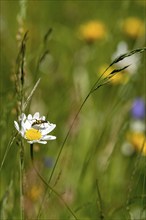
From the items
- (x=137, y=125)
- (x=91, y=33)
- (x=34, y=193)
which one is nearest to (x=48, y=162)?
(x=34, y=193)

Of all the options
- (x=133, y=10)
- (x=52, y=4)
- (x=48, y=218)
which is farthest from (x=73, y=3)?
(x=48, y=218)

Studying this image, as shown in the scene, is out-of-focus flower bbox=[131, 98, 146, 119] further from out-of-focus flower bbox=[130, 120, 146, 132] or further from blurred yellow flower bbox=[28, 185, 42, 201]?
blurred yellow flower bbox=[28, 185, 42, 201]

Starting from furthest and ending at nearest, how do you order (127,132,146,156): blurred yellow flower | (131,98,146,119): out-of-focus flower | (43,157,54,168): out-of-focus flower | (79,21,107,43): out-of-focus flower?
(79,21,107,43): out-of-focus flower → (131,98,146,119): out-of-focus flower → (127,132,146,156): blurred yellow flower → (43,157,54,168): out-of-focus flower

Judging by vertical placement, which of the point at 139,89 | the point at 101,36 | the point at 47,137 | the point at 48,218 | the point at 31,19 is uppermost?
the point at 31,19

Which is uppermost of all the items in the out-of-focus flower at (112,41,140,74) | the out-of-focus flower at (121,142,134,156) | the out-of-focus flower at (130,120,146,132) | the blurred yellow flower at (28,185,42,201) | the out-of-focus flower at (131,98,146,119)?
the out-of-focus flower at (112,41,140,74)

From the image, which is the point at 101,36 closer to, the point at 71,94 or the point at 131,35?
the point at 131,35

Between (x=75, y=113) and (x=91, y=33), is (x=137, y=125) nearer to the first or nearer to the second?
(x=75, y=113)

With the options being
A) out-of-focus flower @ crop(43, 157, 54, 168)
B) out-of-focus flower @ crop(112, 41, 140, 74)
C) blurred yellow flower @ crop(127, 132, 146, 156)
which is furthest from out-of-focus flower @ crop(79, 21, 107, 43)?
out-of-focus flower @ crop(43, 157, 54, 168)
